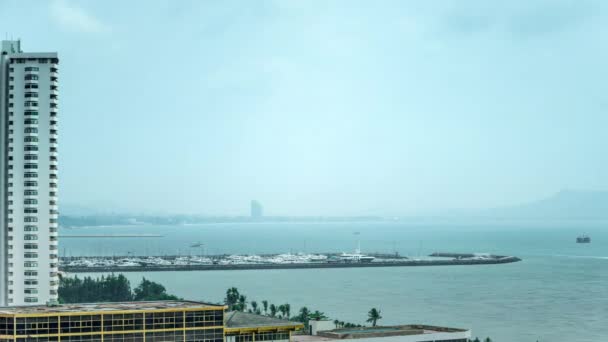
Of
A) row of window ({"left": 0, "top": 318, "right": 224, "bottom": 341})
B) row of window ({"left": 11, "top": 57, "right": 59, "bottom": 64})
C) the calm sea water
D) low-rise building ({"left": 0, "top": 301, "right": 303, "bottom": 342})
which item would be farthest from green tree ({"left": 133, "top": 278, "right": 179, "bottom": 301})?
row of window ({"left": 0, "top": 318, "right": 224, "bottom": 341})

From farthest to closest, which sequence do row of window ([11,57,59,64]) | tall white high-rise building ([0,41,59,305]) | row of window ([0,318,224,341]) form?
row of window ([11,57,59,64]) → tall white high-rise building ([0,41,59,305]) → row of window ([0,318,224,341])

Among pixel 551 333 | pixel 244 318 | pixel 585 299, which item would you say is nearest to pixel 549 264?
pixel 585 299

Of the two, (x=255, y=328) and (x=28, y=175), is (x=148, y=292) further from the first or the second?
(x=255, y=328)

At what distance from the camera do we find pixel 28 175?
7456 cm

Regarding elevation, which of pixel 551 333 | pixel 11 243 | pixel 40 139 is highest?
pixel 40 139

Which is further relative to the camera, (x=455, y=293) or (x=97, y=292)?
(x=455, y=293)

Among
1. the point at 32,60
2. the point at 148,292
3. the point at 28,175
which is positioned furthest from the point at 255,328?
the point at 148,292

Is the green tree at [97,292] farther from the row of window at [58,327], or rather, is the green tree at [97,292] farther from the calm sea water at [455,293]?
the row of window at [58,327]

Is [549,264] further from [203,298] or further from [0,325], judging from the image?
[0,325]

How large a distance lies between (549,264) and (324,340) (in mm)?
153181

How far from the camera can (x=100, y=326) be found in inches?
1774

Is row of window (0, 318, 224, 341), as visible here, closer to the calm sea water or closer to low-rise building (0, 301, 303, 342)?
low-rise building (0, 301, 303, 342)

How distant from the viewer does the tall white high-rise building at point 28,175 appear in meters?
73.6

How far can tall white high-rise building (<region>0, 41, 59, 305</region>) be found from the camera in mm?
73625
